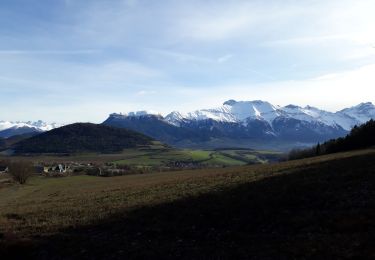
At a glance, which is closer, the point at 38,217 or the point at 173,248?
the point at 173,248

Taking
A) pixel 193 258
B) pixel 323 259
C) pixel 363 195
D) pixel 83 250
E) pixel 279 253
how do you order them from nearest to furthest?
pixel 323 259, pixel 279 253, pixel 193 258, pixel 83 250, pixel 363 195

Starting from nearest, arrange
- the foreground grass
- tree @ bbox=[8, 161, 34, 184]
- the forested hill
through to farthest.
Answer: the foreground grass, the forested hill, tree @ bbox=[8, 161, 34, 184]

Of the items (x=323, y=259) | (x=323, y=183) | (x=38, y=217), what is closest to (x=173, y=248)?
(x=323, y=259)

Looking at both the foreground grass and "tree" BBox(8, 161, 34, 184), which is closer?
the foreground grass

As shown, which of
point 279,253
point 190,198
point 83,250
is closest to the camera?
Result: point 279,253

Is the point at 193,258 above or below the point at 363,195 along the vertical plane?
below

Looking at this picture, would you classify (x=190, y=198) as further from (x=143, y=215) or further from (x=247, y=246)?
(x=247, y=246)

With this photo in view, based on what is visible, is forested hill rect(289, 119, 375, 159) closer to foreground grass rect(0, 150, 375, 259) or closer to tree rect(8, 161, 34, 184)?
foreground grass rect(0, 150, 375, 259)

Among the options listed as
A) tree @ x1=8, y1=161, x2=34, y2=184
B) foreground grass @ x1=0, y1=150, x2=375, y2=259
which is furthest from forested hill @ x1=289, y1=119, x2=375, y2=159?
tree @ x1=8, y1=161, x2=34, y2=184

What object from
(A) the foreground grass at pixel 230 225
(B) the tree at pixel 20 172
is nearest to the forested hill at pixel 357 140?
(A) the foreground grass at pixel 230 225

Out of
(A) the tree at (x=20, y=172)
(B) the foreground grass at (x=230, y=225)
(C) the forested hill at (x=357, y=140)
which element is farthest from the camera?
(A) the tree at (x=20, y=172)

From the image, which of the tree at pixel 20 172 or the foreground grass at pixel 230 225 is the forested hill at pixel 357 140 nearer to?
the foreground grass at pixel 230 225

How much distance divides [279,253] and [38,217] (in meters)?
24.0

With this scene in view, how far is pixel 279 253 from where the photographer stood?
18.7 metres
